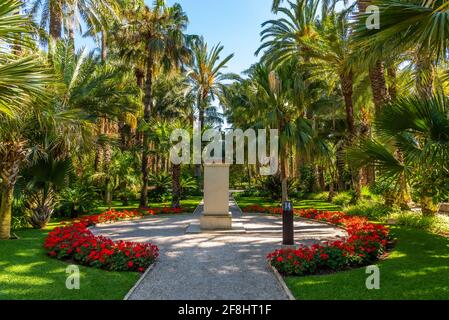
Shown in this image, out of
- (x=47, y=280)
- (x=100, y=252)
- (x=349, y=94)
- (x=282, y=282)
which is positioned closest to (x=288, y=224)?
(x=282, y=282)

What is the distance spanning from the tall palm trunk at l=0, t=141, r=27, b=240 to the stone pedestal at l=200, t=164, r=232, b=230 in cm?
567

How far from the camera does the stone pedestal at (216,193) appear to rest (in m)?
11.6

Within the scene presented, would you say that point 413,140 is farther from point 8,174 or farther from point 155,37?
point 155,37

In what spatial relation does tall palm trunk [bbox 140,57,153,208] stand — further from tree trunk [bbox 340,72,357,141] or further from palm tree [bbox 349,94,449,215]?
palm tree [bbox 349,94,449,215]

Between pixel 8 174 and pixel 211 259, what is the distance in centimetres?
651

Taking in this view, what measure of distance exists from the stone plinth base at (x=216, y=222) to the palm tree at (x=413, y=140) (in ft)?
16.4

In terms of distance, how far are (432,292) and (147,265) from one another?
16.2 ft

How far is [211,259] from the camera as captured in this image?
757cm

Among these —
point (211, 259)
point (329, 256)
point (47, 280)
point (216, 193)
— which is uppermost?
point (216, 193)

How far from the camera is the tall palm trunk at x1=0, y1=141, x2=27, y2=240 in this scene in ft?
31.2

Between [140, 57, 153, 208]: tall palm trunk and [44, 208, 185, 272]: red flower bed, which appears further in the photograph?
[140, 57, 153, 208]: tall palm trunk

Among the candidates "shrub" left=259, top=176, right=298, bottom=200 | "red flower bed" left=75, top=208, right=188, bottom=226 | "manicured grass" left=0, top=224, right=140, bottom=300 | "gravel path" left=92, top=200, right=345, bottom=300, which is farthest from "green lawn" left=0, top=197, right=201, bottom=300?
"shrub" left=259, top=176, right=298, bottom=200

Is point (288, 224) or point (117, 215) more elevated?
point (288, 224)
